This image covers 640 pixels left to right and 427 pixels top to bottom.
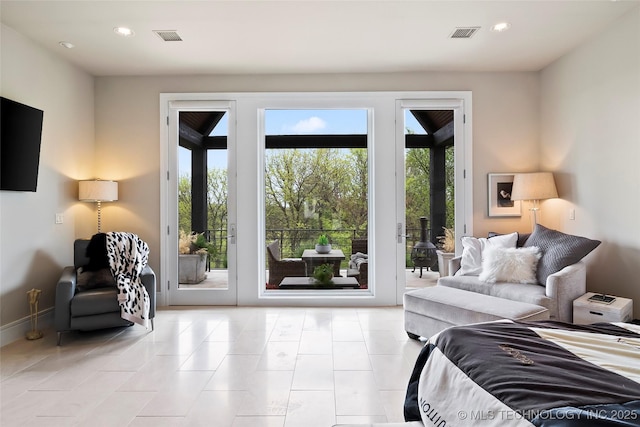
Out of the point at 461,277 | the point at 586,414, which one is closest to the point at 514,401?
the point at 586,414

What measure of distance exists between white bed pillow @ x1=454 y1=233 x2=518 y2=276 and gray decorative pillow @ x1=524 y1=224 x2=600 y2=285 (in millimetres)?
343

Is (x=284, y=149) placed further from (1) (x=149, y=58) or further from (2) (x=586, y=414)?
(2) (x=586, y=414)

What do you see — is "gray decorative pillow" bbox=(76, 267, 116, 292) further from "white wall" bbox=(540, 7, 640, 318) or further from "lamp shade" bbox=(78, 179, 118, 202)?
"white wall" bbox=(540, 7, 640, 318)

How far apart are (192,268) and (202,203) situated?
33.6 inches

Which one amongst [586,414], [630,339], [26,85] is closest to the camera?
[586,414]

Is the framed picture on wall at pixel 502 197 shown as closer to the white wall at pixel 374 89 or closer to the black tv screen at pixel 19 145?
the white wall at pixel 374 89

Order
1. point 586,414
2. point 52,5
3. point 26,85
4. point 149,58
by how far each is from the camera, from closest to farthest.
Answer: point 586,414, point 52,5, point 26,85, point 149,58

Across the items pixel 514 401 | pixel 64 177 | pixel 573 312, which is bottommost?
pixel 573 312

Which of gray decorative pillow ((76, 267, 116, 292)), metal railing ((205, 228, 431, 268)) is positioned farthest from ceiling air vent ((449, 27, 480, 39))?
gray decorative pillow ((76, 267, 116, 292))

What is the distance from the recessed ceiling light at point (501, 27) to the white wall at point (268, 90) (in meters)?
1.10

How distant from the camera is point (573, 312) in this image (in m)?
3.13

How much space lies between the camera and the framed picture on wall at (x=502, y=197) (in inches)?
182

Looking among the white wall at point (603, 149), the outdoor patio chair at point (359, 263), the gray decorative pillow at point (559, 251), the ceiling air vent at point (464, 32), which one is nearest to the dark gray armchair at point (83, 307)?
the outdoor patio chair at point (359, 263)

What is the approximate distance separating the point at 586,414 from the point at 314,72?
173 inches
